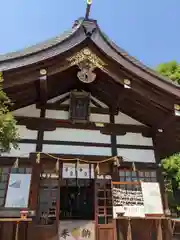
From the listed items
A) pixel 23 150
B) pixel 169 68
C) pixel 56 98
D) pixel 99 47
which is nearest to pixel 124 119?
pixel 56 98

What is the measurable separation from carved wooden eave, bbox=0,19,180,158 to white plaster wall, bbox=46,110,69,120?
1.39 feet

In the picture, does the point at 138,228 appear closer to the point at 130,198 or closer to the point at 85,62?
Answer: the point at 130,198

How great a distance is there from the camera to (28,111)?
314 inches

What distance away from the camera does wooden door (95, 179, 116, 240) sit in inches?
270

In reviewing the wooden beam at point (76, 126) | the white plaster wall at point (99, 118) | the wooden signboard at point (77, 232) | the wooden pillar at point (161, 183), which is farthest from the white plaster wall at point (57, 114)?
the wooden signboard at point (77, 232)

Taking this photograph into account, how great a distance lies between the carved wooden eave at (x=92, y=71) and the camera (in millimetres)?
6691

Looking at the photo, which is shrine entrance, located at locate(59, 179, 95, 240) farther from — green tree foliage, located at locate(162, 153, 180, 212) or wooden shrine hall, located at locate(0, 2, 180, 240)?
green tree foliage, located at locate(162, 153, 180, 212)

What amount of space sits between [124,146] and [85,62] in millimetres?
3041

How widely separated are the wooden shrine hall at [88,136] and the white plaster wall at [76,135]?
33mm

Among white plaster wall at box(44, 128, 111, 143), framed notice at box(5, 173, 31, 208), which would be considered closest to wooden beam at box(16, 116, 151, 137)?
white plaster wall at box(44, 128, 111, 143)

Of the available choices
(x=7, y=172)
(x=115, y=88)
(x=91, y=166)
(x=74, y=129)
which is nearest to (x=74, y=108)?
(x=74, y=129)

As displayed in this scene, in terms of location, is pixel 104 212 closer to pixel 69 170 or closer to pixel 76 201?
pixel 69 170

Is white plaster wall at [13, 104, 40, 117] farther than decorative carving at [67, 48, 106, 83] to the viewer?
Yes

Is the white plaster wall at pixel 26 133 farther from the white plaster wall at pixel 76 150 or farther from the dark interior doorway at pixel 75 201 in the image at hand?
the dark interior doorway at pixel 75 201
